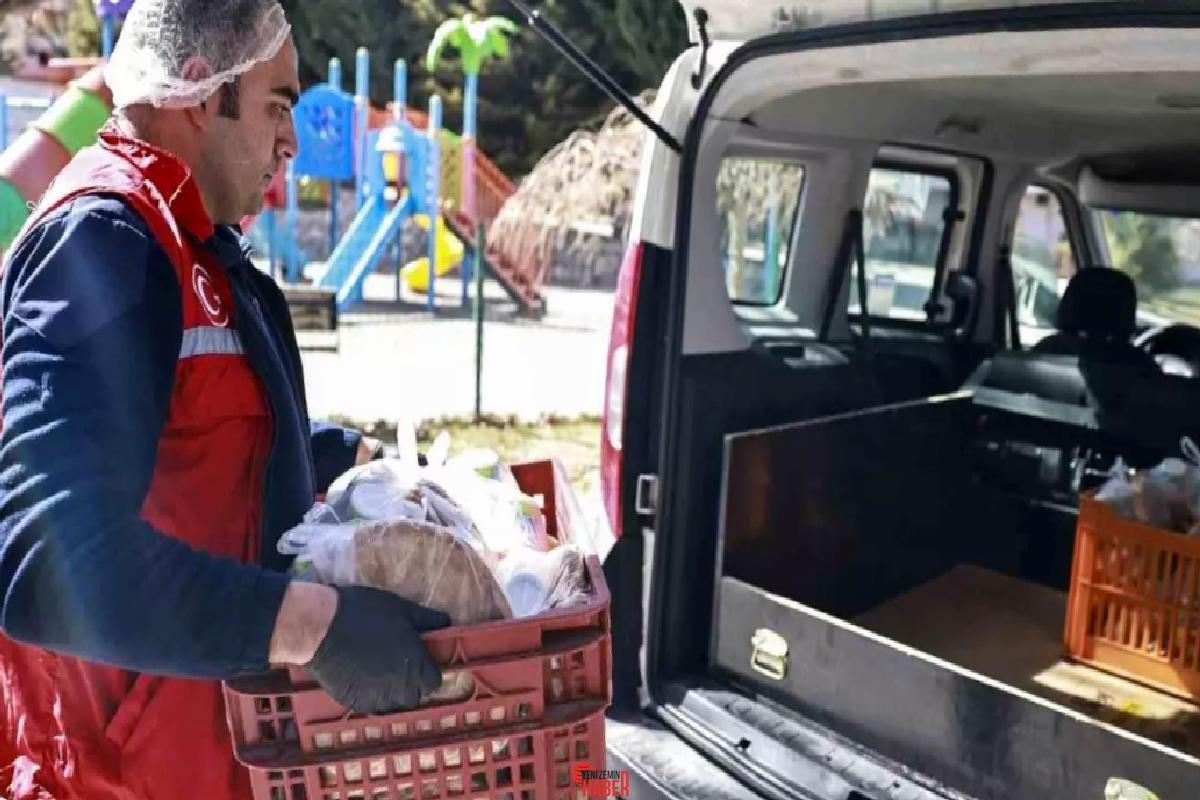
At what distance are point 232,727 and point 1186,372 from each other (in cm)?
439

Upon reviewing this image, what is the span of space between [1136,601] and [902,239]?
2.15 m

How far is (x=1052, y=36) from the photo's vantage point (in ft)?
7.52

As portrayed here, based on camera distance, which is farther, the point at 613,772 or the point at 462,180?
the point at 462,180

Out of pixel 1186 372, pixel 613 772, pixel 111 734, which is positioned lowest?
pixel 613 772

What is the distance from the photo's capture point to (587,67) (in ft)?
8.65

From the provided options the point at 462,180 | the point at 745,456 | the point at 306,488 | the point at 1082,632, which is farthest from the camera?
the point at 462,180

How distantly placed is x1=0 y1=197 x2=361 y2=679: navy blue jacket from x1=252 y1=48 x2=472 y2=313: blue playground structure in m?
14.5

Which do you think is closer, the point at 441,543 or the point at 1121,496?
the point at 441,543

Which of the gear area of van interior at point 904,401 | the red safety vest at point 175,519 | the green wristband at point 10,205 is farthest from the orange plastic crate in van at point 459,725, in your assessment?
the green wristband at point 10,205

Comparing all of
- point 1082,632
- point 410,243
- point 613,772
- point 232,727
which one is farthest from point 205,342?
point 410,243

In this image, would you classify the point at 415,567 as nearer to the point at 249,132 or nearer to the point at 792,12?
the point at 249,132

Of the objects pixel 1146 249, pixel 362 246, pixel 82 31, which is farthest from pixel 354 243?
pixel 82 31

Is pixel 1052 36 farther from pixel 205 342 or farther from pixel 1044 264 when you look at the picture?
pixel 1044 264

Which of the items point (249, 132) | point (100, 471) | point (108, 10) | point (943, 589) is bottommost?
point (943, 589)
